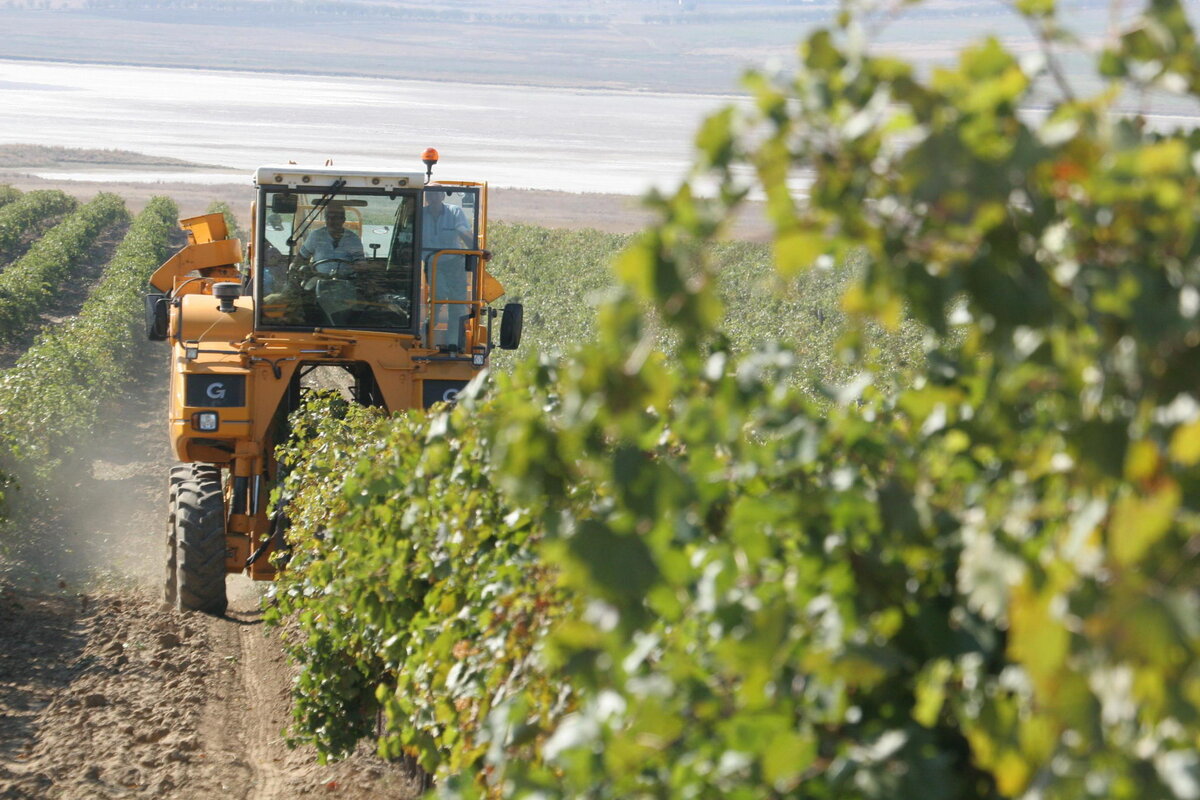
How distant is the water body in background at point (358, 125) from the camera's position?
209 feet

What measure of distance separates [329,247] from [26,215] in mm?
32067

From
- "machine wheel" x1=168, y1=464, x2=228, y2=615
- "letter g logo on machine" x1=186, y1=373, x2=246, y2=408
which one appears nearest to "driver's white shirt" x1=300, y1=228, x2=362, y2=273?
"letter g logo on machine" x1=186, y1=373, x2=246, y2=408

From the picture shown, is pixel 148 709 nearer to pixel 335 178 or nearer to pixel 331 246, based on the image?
pixel 331 246

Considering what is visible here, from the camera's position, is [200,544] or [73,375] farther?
[73,375]

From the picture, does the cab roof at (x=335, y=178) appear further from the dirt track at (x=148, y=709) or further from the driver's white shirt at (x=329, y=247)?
the dirt track at (x=148, y=709)

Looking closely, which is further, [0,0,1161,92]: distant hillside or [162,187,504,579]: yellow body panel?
[0,0,1161,92]: distant hillside

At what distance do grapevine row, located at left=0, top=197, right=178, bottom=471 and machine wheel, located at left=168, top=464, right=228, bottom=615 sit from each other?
333 centimetres

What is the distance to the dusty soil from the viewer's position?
222 inches

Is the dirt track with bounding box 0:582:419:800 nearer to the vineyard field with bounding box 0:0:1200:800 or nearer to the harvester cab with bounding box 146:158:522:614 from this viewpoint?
the harvester cab with bounding box 146:158:522:614

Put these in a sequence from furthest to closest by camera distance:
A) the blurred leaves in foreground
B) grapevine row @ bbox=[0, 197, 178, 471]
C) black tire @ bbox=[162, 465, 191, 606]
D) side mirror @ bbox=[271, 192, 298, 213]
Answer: grapevine row @ bbox=[0, 197, 178, 471], black tire @ bbox=[162, 465, 191, 606], side mirror @ bbox=[271, 192, 298, 213], the blurred leaves in foreground

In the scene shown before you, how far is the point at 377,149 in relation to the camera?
210 feet

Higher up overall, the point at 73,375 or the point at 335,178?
the point at 335,178

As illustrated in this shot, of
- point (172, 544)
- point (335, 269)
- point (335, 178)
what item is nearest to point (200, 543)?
point (172, 544)

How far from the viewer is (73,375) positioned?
581 inches
